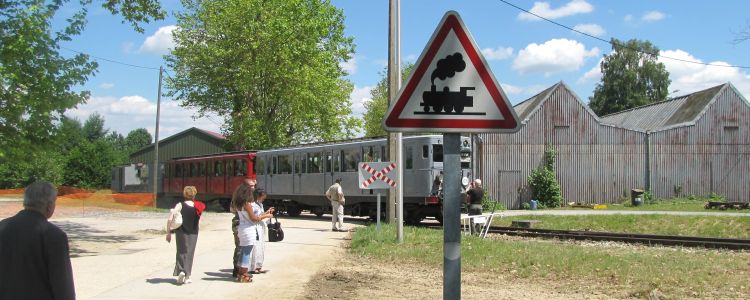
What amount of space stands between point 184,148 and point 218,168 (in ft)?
104

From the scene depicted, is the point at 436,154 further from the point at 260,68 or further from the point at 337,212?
the point at 260,68

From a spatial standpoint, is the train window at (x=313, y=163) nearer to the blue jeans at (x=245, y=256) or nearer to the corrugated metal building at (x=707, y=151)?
the blue jeans at (x=245, y=256)

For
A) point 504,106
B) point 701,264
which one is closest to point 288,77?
point 701,264

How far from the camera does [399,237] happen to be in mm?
15375

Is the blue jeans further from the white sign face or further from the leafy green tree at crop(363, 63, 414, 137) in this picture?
the leafy green tree at crop(363, 63, 414, 137)

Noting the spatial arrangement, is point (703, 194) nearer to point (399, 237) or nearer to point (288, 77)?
point (288, 77)

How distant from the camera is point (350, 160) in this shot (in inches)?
1012

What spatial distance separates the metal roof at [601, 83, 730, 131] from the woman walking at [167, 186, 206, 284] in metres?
30.0

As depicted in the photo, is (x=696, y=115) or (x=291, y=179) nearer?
(x=291, y=179)

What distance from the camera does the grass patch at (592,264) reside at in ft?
30.0

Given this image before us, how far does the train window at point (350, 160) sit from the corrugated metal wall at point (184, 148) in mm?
38421

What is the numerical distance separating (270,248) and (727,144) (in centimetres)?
Result: 3008

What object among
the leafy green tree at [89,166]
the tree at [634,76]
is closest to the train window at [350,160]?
the leafy green tree at [89,166]

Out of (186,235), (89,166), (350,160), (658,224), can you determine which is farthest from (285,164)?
(89,166)
